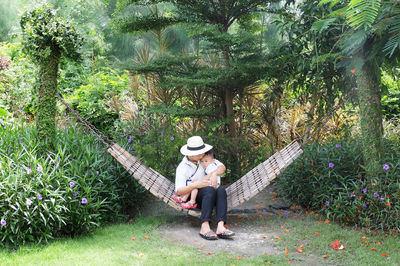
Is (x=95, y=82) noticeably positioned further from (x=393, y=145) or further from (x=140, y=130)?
(x=393, y=145)

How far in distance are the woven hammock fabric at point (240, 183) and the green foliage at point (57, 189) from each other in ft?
0.74

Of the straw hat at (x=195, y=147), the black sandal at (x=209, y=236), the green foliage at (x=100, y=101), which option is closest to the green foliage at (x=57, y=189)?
the straw hat at (x=195, y=147)

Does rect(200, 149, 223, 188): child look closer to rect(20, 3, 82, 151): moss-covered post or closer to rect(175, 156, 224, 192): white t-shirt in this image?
rect(175, 156, 224, 192): white t-shirt

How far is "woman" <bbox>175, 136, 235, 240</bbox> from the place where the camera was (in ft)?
11.2

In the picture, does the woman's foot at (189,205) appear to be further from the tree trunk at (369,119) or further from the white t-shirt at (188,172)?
the tree trunk at (369,119)

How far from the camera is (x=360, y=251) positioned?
2.93 meters

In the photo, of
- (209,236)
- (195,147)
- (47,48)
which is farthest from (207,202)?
(47,48)

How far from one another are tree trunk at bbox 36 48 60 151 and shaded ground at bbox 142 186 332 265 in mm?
1218

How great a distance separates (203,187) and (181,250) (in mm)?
732

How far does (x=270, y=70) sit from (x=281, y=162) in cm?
114

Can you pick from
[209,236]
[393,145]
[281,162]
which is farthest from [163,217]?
[393,145]

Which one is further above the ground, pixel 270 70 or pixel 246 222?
pixel 270 70

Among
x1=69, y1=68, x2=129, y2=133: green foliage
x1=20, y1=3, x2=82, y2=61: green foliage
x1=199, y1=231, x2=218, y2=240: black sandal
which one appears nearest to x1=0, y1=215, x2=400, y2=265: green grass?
→ x1=199, y1=231, x2=218, y2=240: black sandal

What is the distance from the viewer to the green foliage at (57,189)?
9.95 feet
